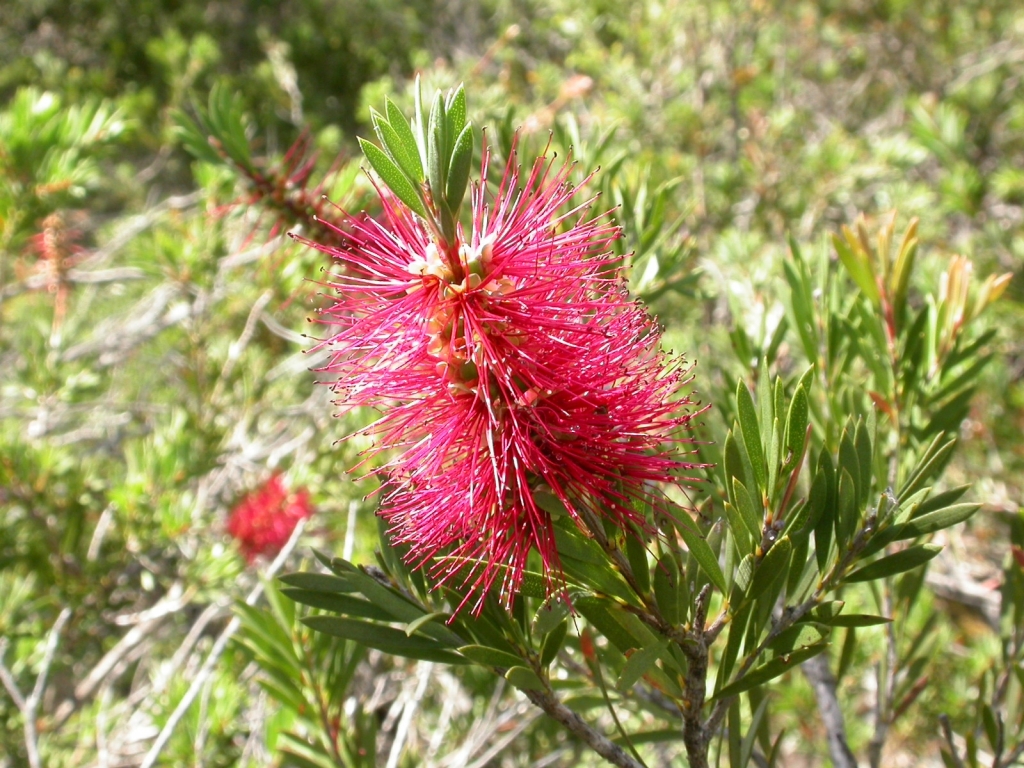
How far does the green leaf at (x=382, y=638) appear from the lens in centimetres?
65

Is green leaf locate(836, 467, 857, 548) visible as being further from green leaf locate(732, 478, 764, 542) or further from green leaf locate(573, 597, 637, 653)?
green leaf locate(573, 597, 637, 653)

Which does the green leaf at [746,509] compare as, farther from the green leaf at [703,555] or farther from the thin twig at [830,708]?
the thin twig at [830,708]

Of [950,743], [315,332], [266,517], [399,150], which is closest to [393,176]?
[399,150]

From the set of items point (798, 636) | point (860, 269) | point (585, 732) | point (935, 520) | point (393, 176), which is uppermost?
point (860, 269)

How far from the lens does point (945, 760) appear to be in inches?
33.8

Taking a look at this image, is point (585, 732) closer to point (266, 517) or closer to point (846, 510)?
point (846, 510)

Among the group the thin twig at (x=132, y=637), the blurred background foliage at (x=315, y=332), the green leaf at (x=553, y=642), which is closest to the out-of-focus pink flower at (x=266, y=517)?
the blurred background foliage at (x=315, y=332)

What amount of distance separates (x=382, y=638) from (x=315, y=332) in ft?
7.30

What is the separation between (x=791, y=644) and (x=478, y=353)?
0.36 m

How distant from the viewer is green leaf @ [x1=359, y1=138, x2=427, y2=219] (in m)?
0.55

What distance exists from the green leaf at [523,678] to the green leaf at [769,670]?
158mm

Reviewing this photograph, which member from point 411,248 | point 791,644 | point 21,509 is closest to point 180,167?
point 21,509

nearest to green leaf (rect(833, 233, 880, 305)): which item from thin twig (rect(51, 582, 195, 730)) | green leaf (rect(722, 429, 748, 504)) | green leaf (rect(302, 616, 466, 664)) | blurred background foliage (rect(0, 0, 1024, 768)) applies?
blurred background foliage (rect(0, 0, 1024, 768))

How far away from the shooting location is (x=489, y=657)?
0.60 meters
